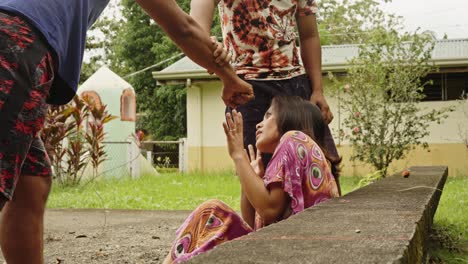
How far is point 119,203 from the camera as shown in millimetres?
8133

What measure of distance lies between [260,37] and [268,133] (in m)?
0.49

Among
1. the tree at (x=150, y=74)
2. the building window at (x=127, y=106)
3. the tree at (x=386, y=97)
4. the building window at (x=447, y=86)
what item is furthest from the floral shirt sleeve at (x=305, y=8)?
the tree at (x=150, y=74)

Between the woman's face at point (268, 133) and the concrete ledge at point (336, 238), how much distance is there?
0.54 m

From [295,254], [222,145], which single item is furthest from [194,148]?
[295,254]

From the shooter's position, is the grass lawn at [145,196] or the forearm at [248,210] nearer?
the forearm at [248,210]

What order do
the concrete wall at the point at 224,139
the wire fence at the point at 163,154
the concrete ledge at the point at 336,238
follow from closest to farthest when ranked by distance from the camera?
the concrete ledge at the point at 336,238 → the concrete wall at the point at 224,139 → the wire fence at the point at 163,154

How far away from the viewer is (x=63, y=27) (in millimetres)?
1948

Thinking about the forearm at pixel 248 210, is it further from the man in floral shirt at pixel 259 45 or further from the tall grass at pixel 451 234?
the tall grass at pixel 451 234

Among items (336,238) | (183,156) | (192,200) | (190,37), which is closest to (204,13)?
(190,37)

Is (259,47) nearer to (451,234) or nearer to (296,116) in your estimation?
(296,116)

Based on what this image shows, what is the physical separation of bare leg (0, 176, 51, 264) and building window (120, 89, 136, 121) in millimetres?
13909

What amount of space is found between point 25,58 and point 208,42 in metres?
0.91

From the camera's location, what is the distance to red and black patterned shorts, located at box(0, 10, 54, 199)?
1732 millimetres

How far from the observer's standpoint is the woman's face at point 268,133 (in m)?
2.85
